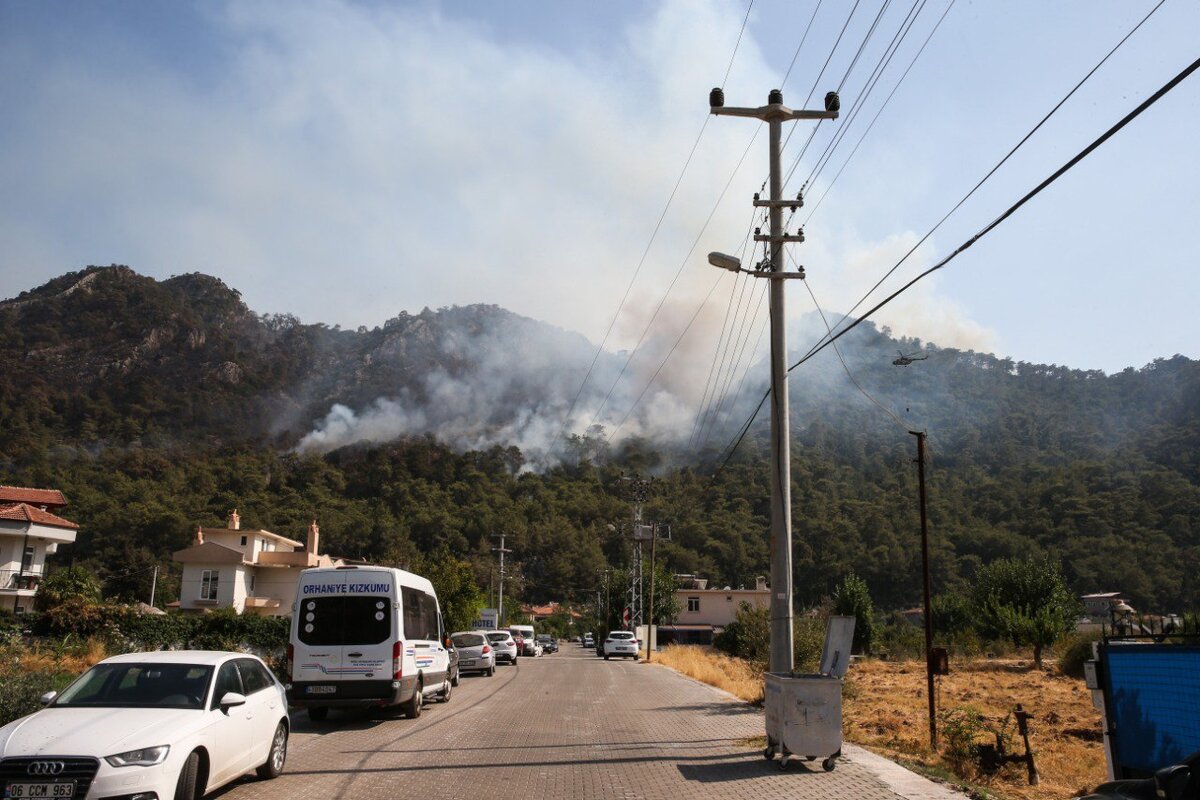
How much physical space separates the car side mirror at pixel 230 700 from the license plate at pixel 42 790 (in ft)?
5.86

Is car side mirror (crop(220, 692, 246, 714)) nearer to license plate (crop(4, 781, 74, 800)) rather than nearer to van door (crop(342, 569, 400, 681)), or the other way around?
license plate (crop(4, 781, 74, 800))

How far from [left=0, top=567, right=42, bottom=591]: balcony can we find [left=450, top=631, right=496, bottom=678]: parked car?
27.9 metres

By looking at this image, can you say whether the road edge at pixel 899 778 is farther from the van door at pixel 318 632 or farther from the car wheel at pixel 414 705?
the van door at pixel 318 632

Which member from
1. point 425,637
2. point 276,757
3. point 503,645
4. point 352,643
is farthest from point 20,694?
point 503,645

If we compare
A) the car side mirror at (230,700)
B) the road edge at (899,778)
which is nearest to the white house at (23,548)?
the car side mirror at (230,700)

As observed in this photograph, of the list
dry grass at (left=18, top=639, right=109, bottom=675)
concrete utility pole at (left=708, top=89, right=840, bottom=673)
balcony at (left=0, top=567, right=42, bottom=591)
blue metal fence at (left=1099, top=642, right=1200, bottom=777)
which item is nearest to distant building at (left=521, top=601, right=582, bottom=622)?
balcony at (left=0, top=567, right=42, bottom=591)

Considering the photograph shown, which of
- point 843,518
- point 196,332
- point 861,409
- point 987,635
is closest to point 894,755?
point 987,635

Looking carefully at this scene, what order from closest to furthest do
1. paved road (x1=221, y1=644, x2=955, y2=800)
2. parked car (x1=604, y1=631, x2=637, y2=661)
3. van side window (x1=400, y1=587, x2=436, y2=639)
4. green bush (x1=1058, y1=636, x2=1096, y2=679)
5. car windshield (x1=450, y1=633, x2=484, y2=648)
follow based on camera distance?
paved road (x1=221, y1=644, x2=955, y2=800) < van side window (x1=400, y1=587, x2=436, y2=639) < car windshield (x1=450, y1=633, x2=484, y2=648) < green bush (x1=1058, y1=636, x2=1096, y2=679) < parked car (x1=604, y1=631, x2=637, y2=661)

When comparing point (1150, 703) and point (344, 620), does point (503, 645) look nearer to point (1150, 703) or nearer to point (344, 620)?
point (344, 620)

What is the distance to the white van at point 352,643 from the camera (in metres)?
14.5

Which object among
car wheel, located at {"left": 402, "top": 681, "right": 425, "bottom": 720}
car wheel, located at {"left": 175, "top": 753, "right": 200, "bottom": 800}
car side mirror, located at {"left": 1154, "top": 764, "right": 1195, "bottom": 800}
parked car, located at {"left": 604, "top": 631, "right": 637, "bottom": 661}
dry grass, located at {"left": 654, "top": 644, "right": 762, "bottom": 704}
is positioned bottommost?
parked car, located at {"left": 604, "top": 631, "right": 637, "bottom": 661}

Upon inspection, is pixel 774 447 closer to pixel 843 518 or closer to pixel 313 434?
pixel 843 518

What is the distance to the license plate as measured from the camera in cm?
664

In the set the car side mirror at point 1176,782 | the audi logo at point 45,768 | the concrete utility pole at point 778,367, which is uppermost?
the concrete utility pole at point 778,367
